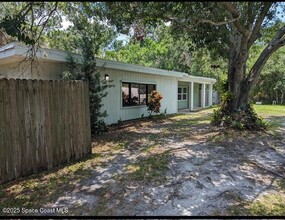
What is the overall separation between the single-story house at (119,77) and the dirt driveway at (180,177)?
3011 millimetres

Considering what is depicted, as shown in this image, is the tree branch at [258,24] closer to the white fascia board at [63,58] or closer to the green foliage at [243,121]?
the green foliage at [243,121]

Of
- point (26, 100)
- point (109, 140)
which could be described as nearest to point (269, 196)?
point (26, 100)

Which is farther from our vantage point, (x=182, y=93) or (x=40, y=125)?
(x=182, y=93)

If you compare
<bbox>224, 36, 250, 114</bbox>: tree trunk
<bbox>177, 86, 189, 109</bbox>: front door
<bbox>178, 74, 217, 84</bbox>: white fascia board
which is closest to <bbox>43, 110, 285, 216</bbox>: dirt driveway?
<bbox>224, 36, 250, 114</bbox>: tree trunk

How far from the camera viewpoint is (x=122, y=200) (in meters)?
3.76

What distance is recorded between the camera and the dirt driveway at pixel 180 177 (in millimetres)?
3555

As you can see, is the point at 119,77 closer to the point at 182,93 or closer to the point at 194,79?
the point at 194,79

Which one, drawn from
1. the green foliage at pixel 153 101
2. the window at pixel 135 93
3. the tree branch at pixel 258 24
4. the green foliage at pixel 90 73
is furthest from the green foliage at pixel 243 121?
the green foliage at pixel 90 73

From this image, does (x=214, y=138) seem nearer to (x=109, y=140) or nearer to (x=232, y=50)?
(x=109, y=140)

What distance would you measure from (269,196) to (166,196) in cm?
166

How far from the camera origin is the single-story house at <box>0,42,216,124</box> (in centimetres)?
790

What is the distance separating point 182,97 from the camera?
20562 millimetres

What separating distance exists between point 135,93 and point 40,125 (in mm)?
8362

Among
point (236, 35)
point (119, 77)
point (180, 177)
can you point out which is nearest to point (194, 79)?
point (236, 35)
